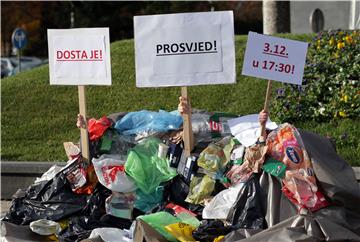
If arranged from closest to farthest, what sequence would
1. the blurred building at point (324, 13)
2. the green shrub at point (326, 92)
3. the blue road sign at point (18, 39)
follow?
the green shrub at point (326, 92) < the blurred building at point (324, 13) < the blue road sign at point (18, 39)

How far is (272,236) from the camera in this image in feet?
15.7

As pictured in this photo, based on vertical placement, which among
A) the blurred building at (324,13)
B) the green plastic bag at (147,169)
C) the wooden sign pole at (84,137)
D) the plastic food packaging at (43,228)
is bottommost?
the plastic food packaging at (43,228)

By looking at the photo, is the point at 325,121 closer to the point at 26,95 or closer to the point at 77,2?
the point at 26,95

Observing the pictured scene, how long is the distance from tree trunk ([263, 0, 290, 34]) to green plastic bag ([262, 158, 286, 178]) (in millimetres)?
6339

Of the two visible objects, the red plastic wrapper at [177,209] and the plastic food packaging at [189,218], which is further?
the red plastic wrapper at [177,209]

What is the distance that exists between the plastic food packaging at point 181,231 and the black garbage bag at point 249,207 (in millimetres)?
282

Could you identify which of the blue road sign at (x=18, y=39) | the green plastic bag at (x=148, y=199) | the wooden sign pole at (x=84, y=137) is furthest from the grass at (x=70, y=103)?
the blue road sign at (x=18, y=39)

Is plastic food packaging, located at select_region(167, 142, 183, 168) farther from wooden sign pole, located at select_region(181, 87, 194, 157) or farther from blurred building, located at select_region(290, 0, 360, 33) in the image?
blurred building, located at select_region(290, 0, 360, 33)

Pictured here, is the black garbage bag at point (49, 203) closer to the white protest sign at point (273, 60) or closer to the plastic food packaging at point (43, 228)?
the plastic food packaging at point (43, 228)

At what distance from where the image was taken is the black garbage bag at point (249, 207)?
16.8 feet

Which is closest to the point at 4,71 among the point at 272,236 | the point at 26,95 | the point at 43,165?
the point at 26,95

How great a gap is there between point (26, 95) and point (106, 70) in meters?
4.61

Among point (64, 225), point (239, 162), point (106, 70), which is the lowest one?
point (64, 225)

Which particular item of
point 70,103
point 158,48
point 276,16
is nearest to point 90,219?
point 158,48
